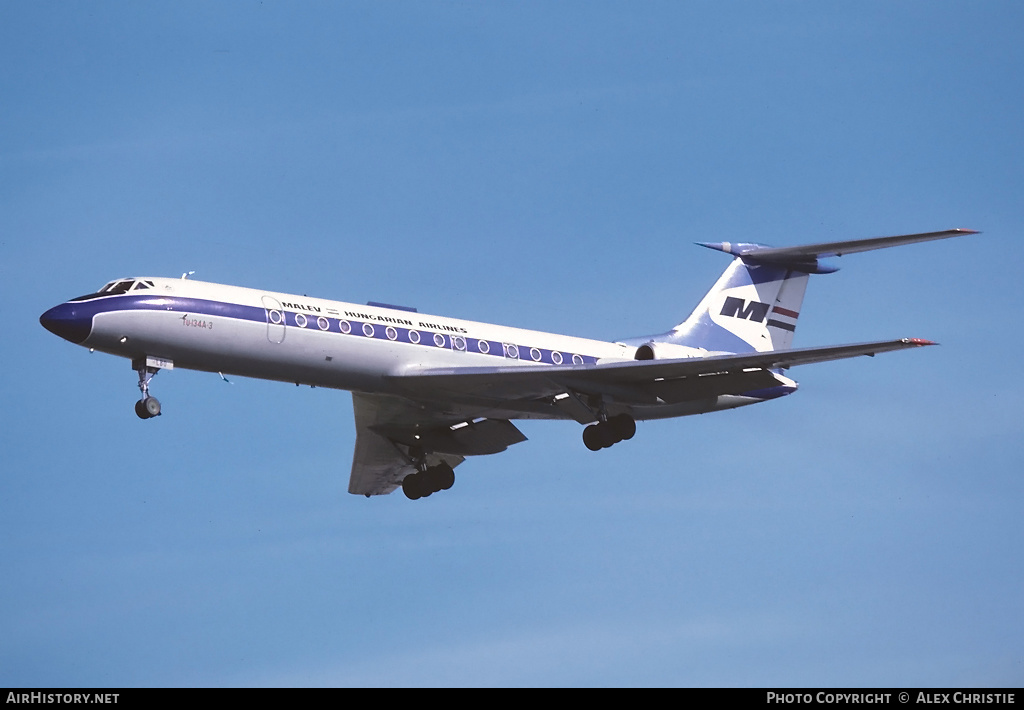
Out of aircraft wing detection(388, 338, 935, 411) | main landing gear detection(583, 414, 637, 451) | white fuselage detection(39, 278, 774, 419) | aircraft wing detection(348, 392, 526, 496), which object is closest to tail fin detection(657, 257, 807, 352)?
aircraft wing detection(388, 338, 935, 411)

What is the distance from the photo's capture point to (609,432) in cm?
3009

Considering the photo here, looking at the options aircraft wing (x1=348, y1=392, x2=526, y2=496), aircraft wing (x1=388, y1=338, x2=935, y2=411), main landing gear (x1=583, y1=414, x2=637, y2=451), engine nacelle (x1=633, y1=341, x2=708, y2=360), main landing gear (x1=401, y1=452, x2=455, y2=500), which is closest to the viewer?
aircraft wing (x1=388, y1=338, x2=935, y2=411)

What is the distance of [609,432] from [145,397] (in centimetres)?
931

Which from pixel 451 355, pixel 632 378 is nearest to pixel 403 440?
pixel 451 355

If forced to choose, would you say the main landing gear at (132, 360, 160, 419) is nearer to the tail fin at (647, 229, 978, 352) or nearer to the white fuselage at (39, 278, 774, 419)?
the white fuselage at (39, 278, 774, 419)

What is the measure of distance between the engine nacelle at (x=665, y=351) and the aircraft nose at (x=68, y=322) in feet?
37.9

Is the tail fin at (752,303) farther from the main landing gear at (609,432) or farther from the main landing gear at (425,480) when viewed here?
the main landing gear at (425,480)

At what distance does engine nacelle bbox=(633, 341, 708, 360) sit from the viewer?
A: 31.5m

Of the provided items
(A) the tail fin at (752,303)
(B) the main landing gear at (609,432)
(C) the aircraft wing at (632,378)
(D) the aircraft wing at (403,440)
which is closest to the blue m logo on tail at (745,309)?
(A) the tail fin at (752,303)

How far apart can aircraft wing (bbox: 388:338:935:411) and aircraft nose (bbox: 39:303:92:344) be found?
5852 mm

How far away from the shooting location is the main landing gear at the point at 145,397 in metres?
26.3

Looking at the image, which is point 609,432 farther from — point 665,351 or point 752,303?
point 752,303

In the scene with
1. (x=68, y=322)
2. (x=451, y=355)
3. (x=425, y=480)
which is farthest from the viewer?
(x=425, y=480)
